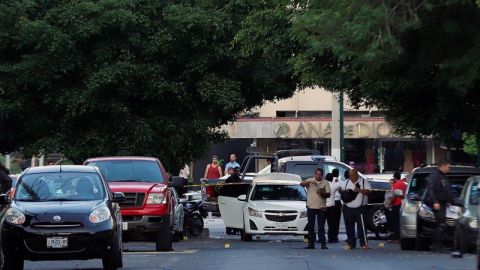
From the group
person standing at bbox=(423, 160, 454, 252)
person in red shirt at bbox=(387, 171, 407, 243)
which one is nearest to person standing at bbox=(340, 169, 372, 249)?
person in red shirt at bbox=(387, 171, 407, 243)

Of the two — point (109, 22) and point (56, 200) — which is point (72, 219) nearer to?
point (56, 200)

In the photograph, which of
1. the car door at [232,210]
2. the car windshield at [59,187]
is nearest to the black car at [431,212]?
the car door at [232,210]

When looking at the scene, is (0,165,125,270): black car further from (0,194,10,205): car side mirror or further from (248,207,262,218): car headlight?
(248,207,262,218): car headlight

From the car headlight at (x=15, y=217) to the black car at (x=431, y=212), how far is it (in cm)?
883

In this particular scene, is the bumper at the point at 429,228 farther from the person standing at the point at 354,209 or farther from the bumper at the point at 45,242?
the bumper at the point at 45,242

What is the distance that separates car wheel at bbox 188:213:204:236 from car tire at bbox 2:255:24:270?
45.6 feet

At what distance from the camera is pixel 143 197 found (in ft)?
79.3

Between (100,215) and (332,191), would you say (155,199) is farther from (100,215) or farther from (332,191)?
(332,191)

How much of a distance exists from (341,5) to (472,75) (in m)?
1.65

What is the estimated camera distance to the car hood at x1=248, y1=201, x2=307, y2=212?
1166 inches

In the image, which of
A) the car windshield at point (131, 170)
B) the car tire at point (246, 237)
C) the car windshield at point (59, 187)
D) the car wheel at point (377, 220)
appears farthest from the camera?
the car wheel at point (377, 220)

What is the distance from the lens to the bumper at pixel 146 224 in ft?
79.0

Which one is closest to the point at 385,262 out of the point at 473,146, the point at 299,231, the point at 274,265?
the point at 274,265

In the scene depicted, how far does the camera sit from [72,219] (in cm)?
1800
